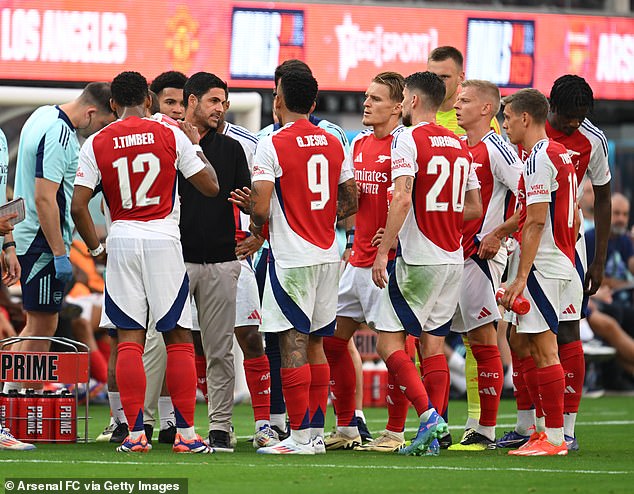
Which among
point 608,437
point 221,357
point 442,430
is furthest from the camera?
point 608,437

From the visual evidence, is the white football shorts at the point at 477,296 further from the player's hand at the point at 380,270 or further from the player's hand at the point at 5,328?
the player's hand at the point at 5,328

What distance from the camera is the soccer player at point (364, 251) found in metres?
9.42

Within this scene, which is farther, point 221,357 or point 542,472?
point 221,357

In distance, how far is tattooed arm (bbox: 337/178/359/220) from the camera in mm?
8938

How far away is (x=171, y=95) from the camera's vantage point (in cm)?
999

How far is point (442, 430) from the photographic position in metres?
8.55

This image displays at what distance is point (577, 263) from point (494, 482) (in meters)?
2.60

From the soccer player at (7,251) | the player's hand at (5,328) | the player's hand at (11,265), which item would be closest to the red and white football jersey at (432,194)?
the soccer player at (7,251)

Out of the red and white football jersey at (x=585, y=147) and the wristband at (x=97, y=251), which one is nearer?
the wristband at (x=97, y=251)

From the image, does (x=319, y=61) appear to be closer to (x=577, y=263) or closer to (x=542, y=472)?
(x=577, y=263)

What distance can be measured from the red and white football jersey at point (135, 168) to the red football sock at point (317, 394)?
124 centimetres

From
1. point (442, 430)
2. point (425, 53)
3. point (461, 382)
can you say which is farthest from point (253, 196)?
point (425, 53)

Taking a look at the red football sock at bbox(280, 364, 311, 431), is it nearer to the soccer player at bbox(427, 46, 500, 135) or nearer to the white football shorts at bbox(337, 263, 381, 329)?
the white football shorts at bbox(337, 263, 381, 329)

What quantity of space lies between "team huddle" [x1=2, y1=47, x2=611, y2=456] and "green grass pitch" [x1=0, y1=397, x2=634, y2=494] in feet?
0.92
